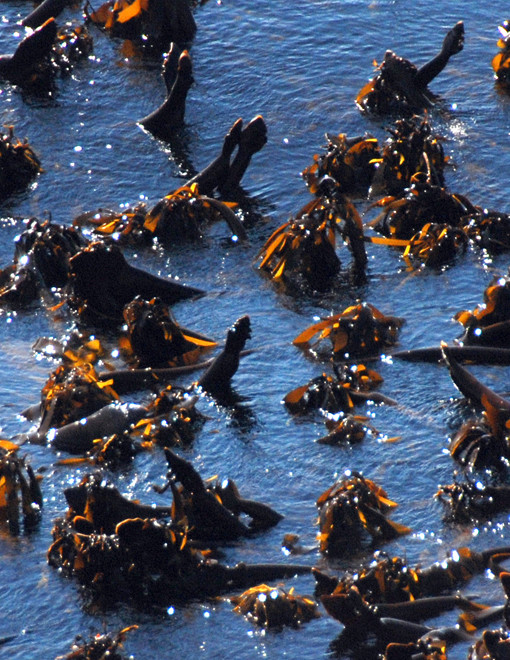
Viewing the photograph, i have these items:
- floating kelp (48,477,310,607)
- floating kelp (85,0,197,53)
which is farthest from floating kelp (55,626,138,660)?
floating kelp (85,0,197,53)

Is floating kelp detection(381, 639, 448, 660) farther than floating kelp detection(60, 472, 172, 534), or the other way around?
floating kelp detection(60, 472, 172, 534)

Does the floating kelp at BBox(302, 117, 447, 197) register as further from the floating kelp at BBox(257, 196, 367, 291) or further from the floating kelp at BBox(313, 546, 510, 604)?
the floating kelp at BBox(313, 546, 510, 604)

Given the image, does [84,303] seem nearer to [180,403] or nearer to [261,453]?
[180,403]

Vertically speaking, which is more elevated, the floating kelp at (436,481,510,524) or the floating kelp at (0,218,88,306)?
the floating kelp at (0,218,88,306)

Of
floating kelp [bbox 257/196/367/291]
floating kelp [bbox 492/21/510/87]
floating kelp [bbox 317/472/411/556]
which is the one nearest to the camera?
floating kelp [bbox 317/472/411/556]

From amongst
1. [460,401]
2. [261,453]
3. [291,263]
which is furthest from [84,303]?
[460,401]

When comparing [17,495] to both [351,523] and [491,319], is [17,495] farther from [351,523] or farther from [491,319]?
[491,319]
